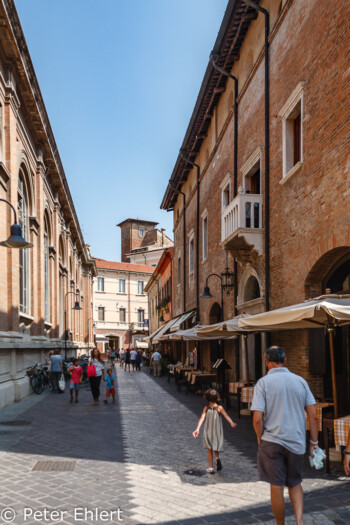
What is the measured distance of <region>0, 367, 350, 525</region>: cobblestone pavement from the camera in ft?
16.6

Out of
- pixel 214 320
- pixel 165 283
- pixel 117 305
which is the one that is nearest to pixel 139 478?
pixel 214 320

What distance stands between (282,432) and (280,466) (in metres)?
0.28

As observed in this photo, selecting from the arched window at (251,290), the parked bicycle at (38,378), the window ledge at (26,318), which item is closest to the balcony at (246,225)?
the arched window at (251,290)

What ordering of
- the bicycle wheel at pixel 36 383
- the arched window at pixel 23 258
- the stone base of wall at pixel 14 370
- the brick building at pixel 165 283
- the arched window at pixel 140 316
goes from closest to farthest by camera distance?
→ 1. the stone base of wall at pixel 14 370
2. the bicycle wheel at pixel 36 383
3. the arched window at pixel 23 258
4. the brick building at pixel 165 283
5. the arched window at pixel 140 316

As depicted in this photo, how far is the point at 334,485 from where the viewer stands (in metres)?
6.07

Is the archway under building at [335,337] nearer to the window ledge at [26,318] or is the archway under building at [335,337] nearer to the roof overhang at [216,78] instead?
the roof overhang at [216,78]

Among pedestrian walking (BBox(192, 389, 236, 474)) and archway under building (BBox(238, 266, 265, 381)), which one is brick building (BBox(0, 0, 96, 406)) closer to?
archway under building (BBox(238, 266, 265, 381))

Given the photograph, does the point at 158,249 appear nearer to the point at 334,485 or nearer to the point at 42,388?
the point at 42,388

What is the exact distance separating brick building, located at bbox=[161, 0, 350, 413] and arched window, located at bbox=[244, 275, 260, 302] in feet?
0.10

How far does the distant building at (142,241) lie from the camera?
72625mm

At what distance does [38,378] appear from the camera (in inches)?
681

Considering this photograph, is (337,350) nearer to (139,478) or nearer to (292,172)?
(292,172)

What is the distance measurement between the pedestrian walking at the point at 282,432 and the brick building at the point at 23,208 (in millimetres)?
9815

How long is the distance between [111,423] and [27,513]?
6.01 meters
